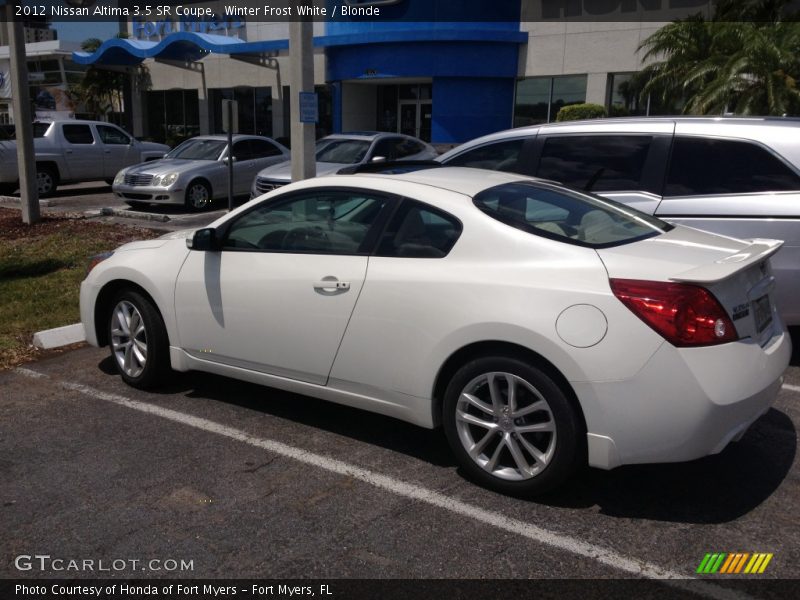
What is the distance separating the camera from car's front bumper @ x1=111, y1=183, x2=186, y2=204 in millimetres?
14805

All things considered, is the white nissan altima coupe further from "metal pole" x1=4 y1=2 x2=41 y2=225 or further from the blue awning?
the blue awning

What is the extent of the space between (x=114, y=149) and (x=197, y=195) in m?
4.83

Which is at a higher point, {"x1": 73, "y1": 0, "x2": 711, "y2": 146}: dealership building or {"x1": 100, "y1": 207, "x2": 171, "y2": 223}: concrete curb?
{"x1": 73, "y1": 0, "x2": 711, "y2": 146}: dealership building

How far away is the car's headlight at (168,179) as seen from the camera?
14844 mm

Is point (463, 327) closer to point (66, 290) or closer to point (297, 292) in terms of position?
point (297, 292)

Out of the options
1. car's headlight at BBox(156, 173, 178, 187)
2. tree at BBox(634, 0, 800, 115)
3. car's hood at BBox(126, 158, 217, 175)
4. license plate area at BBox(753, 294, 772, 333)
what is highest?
tree at BBox(634, 0, 800, 115)

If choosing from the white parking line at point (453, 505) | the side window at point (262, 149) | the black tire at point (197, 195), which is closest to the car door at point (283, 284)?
the white parking line at point (453, 505)

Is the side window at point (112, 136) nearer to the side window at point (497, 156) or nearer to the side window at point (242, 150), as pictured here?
the side window at point (242, 150)

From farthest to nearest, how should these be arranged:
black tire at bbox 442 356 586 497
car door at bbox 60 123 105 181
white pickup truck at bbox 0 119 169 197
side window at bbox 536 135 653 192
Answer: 1. car door at bbox 60 123 105 181
2. white pickup truck at bbox 0 119 169 197
3. side window at bbox 536 135 653 192
4. black tire at bbox 442 356 586 497

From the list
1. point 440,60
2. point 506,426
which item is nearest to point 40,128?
point 440,60

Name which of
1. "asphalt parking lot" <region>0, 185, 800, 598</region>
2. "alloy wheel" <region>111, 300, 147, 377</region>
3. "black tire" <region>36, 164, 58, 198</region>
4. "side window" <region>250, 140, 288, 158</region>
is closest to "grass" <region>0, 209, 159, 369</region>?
"alloy wheel" <region>111, 300, 147, 377</region>

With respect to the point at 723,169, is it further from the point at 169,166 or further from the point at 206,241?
the point at 169,166

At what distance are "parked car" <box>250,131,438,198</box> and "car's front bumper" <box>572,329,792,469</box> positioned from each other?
33.9 feet

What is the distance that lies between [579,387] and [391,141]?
38.7ft
